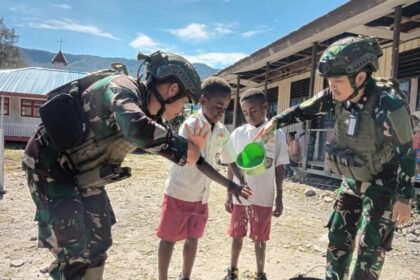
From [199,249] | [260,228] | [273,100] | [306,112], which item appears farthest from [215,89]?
[273,100]

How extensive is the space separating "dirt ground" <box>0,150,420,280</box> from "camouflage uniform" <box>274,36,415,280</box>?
1194 mm

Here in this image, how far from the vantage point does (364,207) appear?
2.64m

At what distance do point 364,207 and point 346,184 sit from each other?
0.83 ft

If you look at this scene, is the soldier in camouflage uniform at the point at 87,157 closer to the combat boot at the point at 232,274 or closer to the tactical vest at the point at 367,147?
the tactical vest at the point at 367,147

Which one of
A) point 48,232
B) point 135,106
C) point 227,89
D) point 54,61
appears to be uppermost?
point 54,61

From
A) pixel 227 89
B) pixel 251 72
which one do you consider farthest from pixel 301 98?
pixel 227 89

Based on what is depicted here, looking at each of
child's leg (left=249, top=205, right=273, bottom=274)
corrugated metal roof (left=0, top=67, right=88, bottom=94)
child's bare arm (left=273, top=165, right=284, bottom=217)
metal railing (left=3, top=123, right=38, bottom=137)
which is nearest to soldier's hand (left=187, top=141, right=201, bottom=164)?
child's leg (left=249, top=205, right=273, bottom=274)

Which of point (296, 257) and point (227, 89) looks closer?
point (227, 89)

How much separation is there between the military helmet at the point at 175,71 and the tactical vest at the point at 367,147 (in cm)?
113

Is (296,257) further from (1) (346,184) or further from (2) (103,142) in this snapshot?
(2) (103,142)

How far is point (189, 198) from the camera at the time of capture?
3.17 meters

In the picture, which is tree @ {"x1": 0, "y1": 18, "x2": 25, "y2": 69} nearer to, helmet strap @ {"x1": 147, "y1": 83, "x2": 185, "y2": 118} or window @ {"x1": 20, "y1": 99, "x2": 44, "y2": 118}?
window @ {"x1": 20, "y1": 99, "x2": 44, "y2": 118}

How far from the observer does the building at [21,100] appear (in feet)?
68.2

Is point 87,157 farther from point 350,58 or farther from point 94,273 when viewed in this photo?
point 350,58
